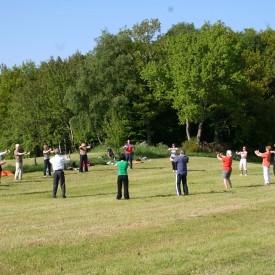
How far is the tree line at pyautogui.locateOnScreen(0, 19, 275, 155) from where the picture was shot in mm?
58812

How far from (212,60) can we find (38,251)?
155 ft

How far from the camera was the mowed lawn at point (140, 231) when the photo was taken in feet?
37.9

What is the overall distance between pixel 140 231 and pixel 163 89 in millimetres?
48135

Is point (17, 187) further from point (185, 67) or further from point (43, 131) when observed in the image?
point (185, 67)

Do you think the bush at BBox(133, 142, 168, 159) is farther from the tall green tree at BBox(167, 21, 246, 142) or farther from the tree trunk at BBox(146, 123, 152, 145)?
the tree trunk at BBox(146, 123, 152, 145)

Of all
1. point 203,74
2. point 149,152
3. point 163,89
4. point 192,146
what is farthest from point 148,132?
point 149,152

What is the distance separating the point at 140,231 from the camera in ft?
49.4

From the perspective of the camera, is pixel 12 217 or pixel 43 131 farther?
pixel 43 131

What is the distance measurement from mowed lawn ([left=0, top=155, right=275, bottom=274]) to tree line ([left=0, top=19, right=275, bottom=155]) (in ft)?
97.9

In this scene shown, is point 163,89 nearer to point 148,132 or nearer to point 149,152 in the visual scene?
point 148,132

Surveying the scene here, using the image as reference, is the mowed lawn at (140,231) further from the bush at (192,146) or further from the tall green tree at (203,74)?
the tall green tree at (203,74)

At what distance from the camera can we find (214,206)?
19766 mm

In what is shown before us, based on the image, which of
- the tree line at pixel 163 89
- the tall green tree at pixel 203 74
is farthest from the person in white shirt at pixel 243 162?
the tall green tree at pixel 203 74

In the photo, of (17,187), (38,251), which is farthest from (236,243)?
(17,187)
